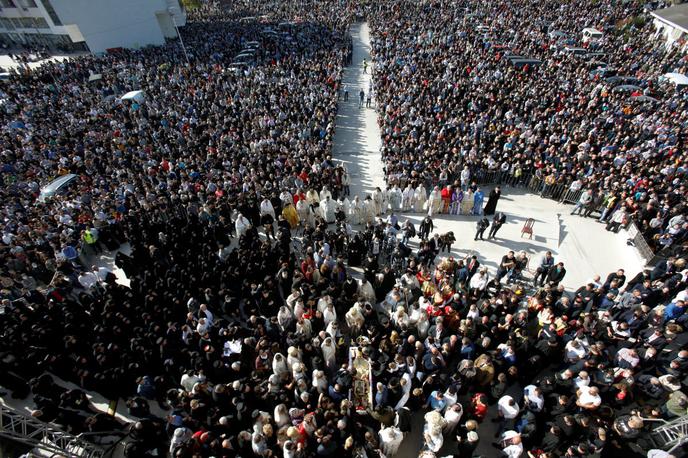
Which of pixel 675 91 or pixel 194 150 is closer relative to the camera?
pixel 194 150

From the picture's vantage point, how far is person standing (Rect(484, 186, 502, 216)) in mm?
11627

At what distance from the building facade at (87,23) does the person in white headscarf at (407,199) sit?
35.5 meters

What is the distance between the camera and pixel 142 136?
17375mm

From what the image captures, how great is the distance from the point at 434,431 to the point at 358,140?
15407mm

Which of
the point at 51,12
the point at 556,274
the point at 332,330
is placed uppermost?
the point at 51,12

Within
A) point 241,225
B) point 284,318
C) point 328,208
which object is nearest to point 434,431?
point 284,318

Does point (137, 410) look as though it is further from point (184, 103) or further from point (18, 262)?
point (184, 103)

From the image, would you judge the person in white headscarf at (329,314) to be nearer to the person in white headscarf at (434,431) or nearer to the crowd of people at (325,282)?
the crowd of people at (325,282)

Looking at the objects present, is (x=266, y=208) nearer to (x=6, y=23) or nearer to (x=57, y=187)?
(x=57, y=187)

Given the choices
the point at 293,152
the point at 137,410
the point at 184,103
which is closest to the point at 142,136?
the point at 184,103

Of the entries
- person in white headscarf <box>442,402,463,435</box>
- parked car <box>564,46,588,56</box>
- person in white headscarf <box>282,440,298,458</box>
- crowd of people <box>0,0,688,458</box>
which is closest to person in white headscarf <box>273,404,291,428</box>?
crowd of people <box>0,0,688,458</box>

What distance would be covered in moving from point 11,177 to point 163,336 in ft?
48.0

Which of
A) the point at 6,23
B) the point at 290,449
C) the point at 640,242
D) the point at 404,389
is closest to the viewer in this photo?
the point at 290,449

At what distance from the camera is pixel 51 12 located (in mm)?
33031
